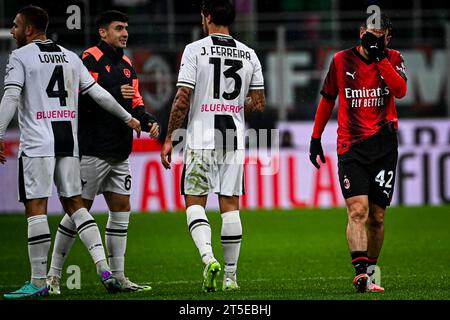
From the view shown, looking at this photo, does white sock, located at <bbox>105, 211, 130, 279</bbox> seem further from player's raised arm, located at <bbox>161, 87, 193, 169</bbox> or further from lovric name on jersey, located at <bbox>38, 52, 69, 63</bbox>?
lovric name on jersey, located at <bbox>38, 52, 69, 63</bbox>

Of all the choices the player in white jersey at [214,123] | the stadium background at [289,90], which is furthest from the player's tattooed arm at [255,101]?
the stadium background at [289,90]

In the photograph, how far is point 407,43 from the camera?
21844mm

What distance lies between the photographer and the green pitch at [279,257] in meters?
9.16

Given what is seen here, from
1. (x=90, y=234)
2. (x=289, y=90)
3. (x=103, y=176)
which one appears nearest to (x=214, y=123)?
(x=103, y=176)

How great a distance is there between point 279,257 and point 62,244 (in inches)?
151

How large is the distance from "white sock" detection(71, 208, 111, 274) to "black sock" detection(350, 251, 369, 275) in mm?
1966

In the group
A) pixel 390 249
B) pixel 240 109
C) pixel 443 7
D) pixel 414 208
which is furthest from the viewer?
pixel 443 7

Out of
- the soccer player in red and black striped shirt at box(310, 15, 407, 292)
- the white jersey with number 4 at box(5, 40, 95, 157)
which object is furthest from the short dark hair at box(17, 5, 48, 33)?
the soccer player in red and black striped shirt at box(310, 15, 407, 292)

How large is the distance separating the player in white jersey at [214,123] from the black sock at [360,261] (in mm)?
1078

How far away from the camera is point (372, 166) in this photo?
29.7 ft

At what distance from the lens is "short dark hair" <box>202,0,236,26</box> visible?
9219 mm
